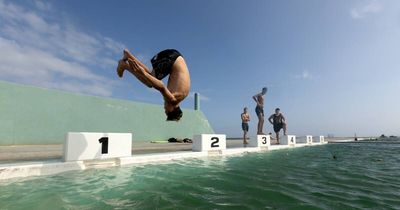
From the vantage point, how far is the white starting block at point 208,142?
1325 cm

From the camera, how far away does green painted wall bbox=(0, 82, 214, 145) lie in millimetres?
14773

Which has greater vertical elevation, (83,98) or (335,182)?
(83,98)

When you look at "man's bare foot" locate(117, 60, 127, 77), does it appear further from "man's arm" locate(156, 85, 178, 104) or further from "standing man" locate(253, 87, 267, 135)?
"standing man" locate(253, 87, 267, 135)

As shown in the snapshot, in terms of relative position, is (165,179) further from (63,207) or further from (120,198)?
(63,207)

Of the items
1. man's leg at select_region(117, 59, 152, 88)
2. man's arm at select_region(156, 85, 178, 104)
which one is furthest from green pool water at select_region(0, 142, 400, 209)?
man's leg at select_region(117, 59, 152, 88)

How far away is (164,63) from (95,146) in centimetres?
531

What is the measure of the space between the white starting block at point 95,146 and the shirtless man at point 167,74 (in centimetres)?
477

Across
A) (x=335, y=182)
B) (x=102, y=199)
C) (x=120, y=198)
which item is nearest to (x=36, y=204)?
(x=102, y=199)

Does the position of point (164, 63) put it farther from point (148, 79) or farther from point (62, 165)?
point (62, 165)

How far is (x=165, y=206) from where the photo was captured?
12.8 ft

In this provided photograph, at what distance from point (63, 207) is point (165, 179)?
2760 millimetres

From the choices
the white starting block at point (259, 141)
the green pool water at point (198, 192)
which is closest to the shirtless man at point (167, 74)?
the green pool water at point (198, 192)

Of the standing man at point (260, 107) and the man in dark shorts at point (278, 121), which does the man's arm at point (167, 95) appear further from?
the man in dark shorts at point (278, 121)

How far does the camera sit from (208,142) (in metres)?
13.6
